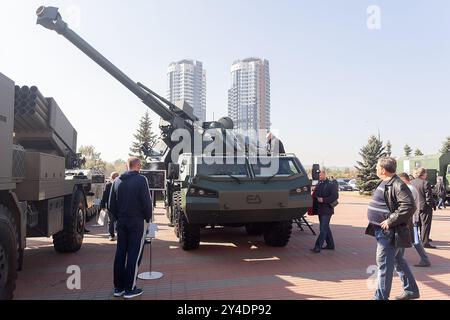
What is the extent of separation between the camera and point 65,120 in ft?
26.3

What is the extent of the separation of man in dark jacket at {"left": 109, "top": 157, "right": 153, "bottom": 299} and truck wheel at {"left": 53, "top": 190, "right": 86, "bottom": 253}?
2.53 meters

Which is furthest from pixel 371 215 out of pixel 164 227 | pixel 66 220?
pixel 164 227

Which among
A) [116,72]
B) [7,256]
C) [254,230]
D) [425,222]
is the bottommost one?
[254,230]

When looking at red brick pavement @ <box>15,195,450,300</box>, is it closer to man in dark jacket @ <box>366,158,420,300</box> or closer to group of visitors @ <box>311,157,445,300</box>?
group of visitors @ <box>311,157,445,300</box>

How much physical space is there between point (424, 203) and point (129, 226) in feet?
19.5

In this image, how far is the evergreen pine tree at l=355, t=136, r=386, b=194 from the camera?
105ft

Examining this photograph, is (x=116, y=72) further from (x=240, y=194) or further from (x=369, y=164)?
(x=369, y=164)

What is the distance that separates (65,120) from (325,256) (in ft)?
19.2

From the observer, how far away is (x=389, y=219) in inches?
162

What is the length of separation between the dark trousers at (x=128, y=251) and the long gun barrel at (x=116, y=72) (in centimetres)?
713

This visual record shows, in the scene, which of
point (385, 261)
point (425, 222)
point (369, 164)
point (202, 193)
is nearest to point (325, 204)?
point (425, 222)

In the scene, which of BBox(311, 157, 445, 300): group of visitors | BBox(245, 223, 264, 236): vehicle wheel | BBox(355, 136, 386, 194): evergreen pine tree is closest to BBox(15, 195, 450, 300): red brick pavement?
BBox(245, 223, 264, 236): vehicle wheel

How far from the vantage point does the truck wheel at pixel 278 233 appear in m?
7.74
